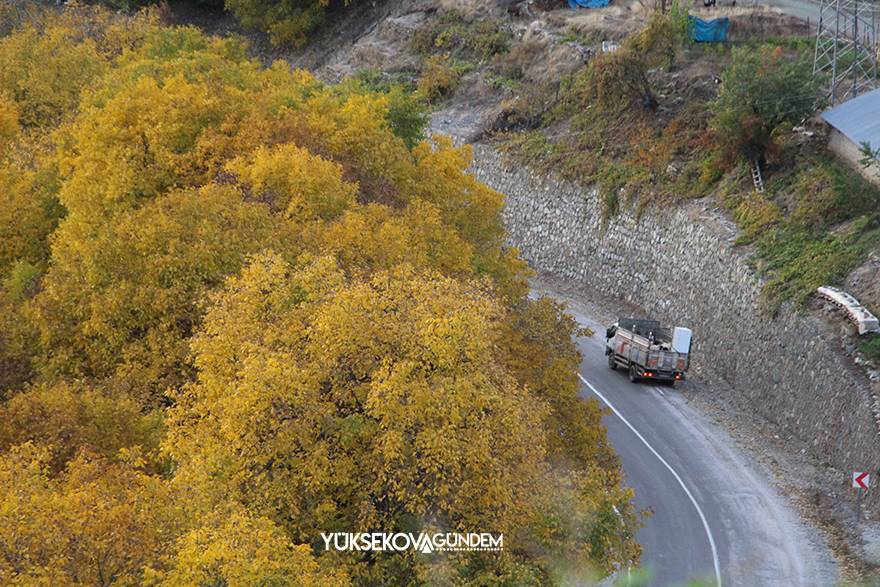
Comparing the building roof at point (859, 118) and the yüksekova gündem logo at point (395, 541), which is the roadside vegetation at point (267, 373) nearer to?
the yüksekova gündem logo at point (395, 541)

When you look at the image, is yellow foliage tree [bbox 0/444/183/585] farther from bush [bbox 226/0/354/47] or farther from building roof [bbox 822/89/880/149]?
bush [bbox 226/0/354/47]

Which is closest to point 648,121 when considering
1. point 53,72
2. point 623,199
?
point 623,199

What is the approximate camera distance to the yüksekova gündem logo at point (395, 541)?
20.4 m

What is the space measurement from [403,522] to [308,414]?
8.78 feet

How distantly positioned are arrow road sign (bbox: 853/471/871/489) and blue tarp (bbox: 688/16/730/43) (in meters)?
27.6

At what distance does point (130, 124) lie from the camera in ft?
117

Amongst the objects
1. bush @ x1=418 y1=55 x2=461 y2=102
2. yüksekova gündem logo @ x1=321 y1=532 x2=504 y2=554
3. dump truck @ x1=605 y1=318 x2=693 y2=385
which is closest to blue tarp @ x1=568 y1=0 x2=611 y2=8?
bush @ x1=418 y1=55 x2=461 y2=102

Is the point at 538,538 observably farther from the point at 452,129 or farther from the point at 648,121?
the point at 452,129

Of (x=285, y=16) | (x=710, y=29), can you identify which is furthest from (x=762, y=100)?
(x=285, y=16)

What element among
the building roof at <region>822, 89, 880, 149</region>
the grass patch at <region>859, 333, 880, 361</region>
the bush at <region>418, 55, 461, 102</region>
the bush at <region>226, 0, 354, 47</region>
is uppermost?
the building roof at <region>822, 89, 880, 149</region>

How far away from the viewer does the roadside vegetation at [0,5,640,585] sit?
1914 cm

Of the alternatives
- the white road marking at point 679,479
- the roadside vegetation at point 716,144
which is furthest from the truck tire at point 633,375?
the roadside vegetation at point 716,144

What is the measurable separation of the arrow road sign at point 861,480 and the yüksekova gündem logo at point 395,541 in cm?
1530

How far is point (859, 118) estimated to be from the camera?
136 feet
